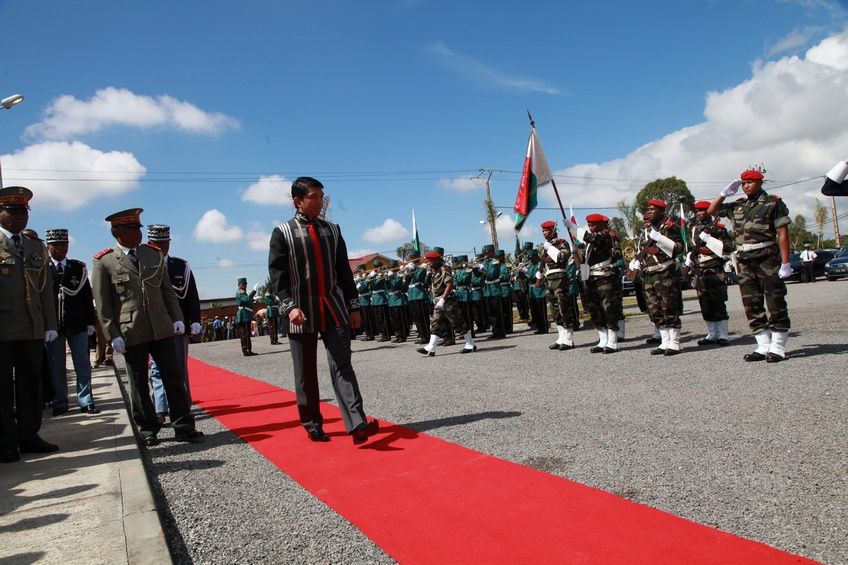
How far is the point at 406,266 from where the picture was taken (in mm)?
15609

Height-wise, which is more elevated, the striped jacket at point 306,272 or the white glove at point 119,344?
the striped jacket at point 306,272

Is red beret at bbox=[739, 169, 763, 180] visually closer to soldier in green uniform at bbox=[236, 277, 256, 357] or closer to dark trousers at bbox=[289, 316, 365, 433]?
dark trousers at bbox=[289, 316, 365, 433]

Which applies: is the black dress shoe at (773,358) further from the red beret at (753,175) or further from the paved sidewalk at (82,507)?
the paved sidewalk at (82,507)

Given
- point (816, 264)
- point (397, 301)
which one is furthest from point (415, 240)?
point (816, 264)

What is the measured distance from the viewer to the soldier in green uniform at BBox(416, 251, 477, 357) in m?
10.7

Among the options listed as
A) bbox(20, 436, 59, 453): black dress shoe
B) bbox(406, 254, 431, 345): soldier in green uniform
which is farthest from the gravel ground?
bbox(406, 254, 431, 345): soldier in green uniform

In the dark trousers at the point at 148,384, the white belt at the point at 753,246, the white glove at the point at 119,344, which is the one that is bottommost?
the dark trousers at the point at 148,384

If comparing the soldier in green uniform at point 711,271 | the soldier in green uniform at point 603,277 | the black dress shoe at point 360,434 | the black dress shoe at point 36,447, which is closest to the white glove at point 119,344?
the black dress shoe at point 36,447

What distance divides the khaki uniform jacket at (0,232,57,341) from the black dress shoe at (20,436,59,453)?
0.86m

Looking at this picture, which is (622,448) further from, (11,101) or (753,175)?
(11,101)

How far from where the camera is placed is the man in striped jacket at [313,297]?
4535mm

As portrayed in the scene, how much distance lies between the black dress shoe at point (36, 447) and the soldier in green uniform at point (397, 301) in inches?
432

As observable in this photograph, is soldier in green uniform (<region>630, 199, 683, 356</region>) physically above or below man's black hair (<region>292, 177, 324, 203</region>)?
below

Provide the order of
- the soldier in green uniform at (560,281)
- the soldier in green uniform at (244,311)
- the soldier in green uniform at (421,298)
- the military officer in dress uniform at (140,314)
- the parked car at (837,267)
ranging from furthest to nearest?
the parked car at (837,267), the soldier in green uniform at (244,311), the soldier in green uniform at (421,298), the soldier in green uniform at (560,281), the military officer in dress uniform at (140,314)
